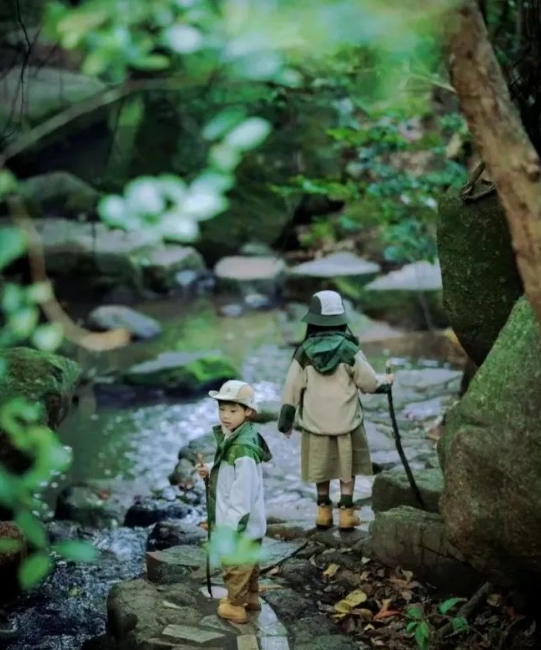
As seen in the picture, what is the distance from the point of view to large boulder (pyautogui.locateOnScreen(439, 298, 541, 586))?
14.8 feet

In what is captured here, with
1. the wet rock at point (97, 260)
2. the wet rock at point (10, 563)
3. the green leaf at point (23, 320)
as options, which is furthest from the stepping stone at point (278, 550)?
the wet rock at point (97, 260)

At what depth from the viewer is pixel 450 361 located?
1293cm

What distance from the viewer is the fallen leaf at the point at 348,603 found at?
5812 millimetres

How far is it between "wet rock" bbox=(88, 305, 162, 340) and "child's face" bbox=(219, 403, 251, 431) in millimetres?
9952

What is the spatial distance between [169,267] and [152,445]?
7.64m

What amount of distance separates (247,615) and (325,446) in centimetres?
142

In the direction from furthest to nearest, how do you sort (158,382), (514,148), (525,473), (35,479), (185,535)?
(158,382) < (185,535) < (525,473) < (514,148) < (35,479)

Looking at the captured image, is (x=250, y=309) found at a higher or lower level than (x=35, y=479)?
lower

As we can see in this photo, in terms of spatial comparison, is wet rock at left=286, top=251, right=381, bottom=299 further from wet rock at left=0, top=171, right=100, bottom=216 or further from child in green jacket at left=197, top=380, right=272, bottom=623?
child in green jacket at left=197, top=380, right=272, bottom=623

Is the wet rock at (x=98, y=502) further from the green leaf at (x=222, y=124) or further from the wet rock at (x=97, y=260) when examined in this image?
the wet rock at (x=97, y=260)

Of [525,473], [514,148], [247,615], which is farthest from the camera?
[247,615]

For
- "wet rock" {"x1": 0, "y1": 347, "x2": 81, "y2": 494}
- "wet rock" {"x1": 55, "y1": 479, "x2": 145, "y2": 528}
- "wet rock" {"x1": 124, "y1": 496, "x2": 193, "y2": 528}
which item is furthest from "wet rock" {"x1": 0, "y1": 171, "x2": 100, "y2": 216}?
"wet rock" {"x1": 0, "y1": 347, "x2": 81, "y2": 494}

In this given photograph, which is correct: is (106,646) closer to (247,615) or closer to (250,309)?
(247,615)

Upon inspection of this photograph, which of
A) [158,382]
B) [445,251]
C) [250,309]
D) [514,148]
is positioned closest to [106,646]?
[445,251]
